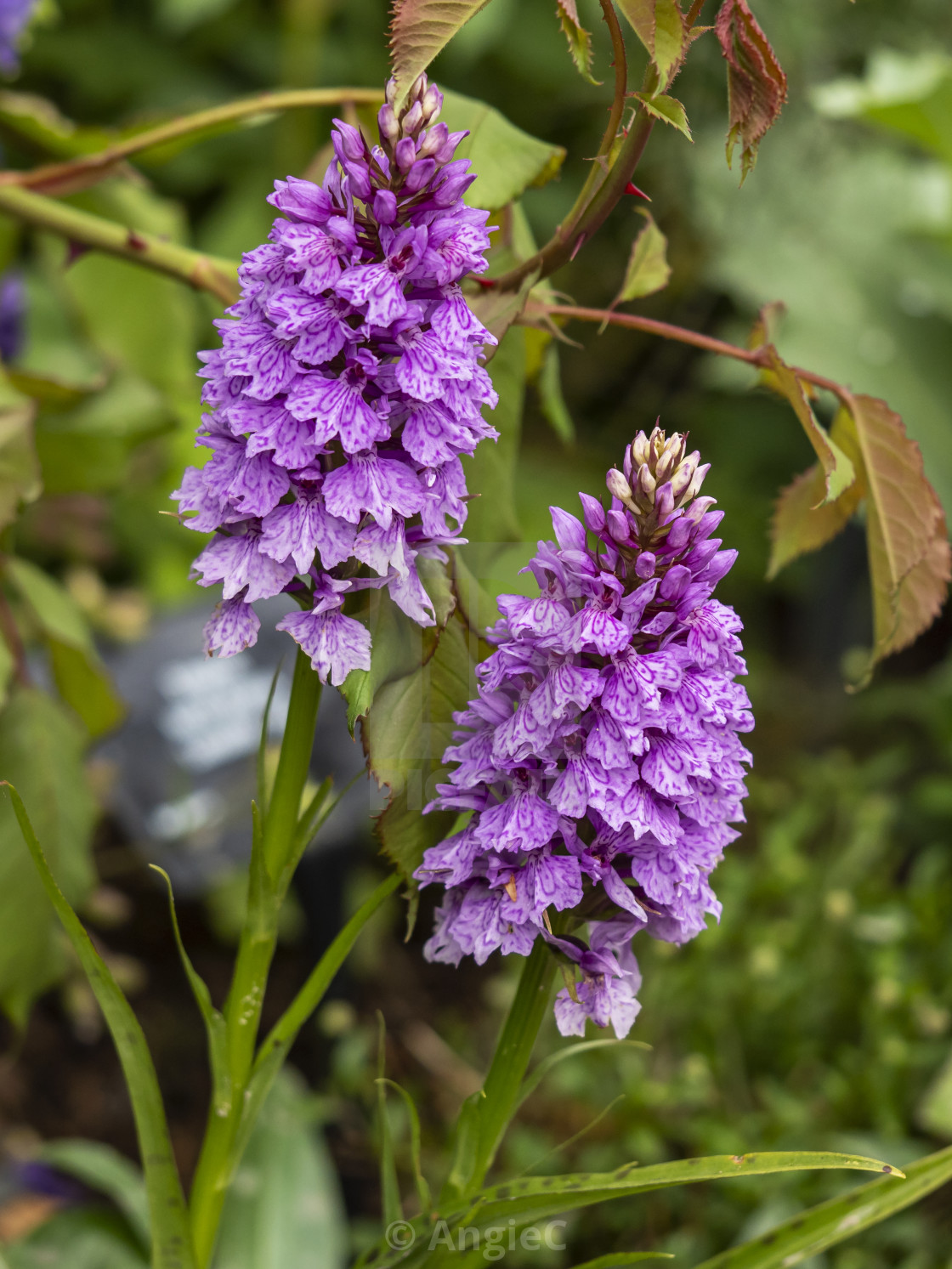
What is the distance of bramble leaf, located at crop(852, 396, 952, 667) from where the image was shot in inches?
18.8

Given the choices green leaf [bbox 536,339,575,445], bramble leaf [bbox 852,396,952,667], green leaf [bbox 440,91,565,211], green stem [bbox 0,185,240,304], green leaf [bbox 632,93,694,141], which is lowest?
bramble leaf [bbox 852,396,952,667]

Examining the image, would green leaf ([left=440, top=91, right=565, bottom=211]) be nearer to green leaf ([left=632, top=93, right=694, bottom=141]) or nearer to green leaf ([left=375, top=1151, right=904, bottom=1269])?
green leaf ([left=632, top=93, right=694, bottom=141])

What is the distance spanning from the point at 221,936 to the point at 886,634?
1183mm

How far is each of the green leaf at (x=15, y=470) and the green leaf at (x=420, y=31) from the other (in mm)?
366

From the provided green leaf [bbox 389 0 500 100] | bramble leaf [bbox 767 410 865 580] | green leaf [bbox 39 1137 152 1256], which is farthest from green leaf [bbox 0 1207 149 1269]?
green leaf [bbox 389 0 500 100]

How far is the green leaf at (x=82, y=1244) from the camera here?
0.82 metres

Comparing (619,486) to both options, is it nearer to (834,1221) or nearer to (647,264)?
(647,264)

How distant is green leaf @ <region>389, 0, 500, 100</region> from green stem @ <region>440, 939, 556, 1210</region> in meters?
0.31

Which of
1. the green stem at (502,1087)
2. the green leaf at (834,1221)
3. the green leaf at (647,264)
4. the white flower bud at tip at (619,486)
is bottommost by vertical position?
the green leaf at (834,1221)

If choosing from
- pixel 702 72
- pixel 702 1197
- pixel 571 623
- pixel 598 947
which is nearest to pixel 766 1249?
pixel 598 947

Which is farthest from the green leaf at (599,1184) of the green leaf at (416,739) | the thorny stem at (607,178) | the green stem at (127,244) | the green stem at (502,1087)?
the green stem at (127,244)

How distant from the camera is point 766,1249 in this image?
0.50 metres

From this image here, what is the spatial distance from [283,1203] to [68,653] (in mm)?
471

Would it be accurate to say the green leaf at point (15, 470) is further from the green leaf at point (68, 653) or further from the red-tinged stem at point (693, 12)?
the red-tinged stem at point (693, 12)
